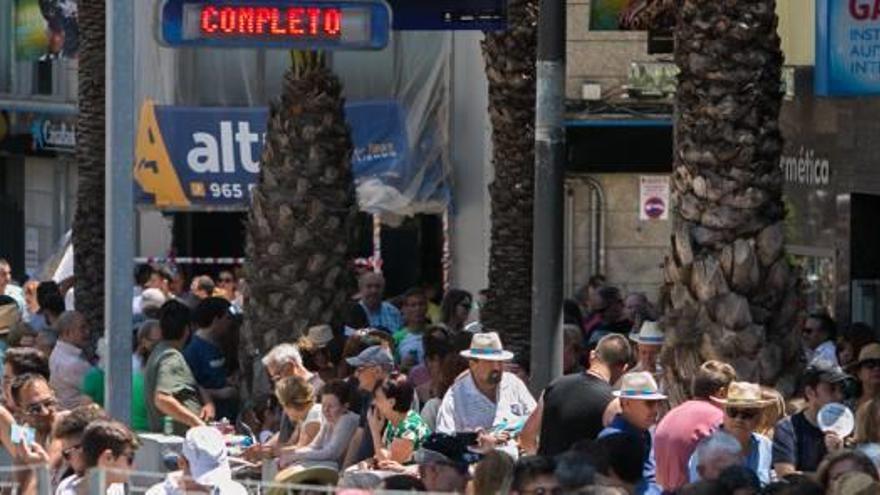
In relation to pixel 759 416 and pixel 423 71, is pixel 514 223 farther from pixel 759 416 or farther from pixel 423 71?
pixel 423 71

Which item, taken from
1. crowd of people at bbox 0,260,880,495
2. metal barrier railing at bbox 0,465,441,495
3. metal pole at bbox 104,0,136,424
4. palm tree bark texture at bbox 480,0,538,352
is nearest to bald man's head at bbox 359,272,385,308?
palm tree bark texture at bbox 480,0,538,352

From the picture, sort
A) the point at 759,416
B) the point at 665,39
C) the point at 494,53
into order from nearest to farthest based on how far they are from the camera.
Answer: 1. the point at 759,416
2. the point at 494,53
3. the point at 665,39

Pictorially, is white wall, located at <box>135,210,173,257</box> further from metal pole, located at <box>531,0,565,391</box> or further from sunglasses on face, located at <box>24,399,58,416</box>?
sunglasses on face, located at <box>24,399,58,416</box>

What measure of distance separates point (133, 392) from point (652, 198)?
43.7 feet

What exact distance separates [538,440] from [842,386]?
166 centimetres

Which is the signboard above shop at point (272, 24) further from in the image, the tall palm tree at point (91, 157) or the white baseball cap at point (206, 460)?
the tall palm tree at point (91, 157)

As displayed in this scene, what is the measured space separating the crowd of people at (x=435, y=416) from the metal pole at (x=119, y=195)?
1.43 feet

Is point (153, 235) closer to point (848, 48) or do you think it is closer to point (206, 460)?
point (848, 48)

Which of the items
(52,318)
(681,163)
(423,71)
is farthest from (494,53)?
(423,71)

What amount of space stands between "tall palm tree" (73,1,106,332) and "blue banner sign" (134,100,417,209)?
5613 millimetres

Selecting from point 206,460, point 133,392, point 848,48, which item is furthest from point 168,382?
point 848,48

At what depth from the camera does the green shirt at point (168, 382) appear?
14555 mm

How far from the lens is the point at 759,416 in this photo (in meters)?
10.8

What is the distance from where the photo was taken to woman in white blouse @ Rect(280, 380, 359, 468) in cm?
1278
